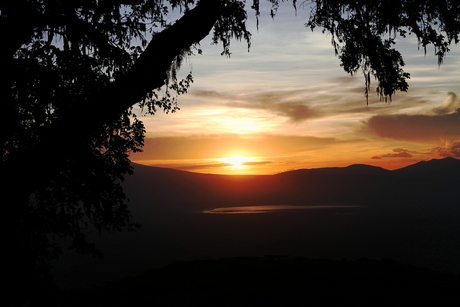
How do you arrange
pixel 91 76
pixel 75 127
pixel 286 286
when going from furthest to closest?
1. pixel 286 286
2. pixel 91 76
3. pixel 75 127

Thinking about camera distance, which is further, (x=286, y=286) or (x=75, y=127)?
(x=286, y=286)

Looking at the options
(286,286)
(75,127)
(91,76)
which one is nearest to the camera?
(75,127)

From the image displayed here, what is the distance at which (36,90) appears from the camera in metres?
7.03

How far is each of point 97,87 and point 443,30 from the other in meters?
7.93

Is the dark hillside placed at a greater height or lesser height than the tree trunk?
lesser

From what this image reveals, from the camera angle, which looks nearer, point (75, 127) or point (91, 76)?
point (75, 127)

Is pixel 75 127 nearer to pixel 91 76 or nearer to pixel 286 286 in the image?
pixel 91 76

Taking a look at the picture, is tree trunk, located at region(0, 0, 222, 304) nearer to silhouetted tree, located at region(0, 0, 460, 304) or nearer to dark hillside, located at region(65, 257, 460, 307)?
silhouetted tree, located at region(0, 0, 460, 304)

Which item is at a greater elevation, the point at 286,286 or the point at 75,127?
the point at 75,127

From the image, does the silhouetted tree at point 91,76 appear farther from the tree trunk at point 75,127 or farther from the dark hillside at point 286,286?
the dark hillside at point 286,286

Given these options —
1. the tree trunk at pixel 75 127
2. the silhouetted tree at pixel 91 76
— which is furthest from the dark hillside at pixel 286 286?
the tree trunk at pixel 75 127

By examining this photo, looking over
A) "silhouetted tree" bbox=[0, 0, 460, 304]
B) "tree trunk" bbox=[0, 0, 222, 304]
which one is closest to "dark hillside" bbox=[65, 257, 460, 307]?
"silhouetted tree" bbox=[0, 0, 460, 304]

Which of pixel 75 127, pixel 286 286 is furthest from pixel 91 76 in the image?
pixel 286 286

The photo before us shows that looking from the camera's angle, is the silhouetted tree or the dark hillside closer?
the silhouetted tree
